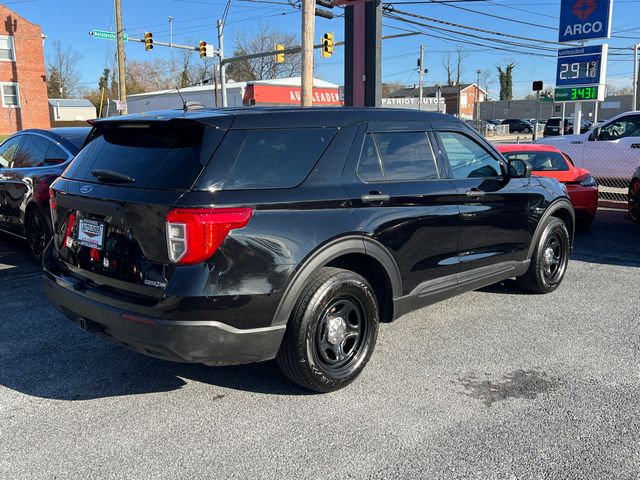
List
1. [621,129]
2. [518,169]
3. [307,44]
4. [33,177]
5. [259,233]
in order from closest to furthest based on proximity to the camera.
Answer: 1. [259,233]
2. [518,169]
3. [33,177]
4. [307,44]
5. [621,129]

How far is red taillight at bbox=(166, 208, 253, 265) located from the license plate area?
2.09 ft

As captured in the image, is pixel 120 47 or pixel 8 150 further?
pixel 120 47

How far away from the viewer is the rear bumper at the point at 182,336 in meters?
3.16

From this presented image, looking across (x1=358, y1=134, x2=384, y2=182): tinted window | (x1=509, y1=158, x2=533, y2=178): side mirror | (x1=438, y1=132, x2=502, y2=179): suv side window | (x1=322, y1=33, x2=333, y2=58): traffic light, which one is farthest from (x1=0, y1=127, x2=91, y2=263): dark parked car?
(x1=322, y1=33, x2=333, y2=58): traffic light

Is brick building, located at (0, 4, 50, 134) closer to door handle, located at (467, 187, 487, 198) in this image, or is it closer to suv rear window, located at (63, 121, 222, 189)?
suv rear window, located at (63, 121, 222, 189)

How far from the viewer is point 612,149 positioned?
44.8 feet

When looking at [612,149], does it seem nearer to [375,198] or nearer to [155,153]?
[375,198]

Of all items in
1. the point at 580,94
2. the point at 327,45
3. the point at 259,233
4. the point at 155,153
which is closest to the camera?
the point at 259,233

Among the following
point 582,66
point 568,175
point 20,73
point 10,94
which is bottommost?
point 568,175

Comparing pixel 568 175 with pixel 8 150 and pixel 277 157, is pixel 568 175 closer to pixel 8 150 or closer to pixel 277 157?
pixel 277 157

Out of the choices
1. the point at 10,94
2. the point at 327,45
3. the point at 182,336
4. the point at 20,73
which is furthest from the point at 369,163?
the point at 10,94

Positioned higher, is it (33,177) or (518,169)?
(518,169)

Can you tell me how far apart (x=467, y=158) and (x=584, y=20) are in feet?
41.0

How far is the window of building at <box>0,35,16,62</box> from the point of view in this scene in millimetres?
39156
